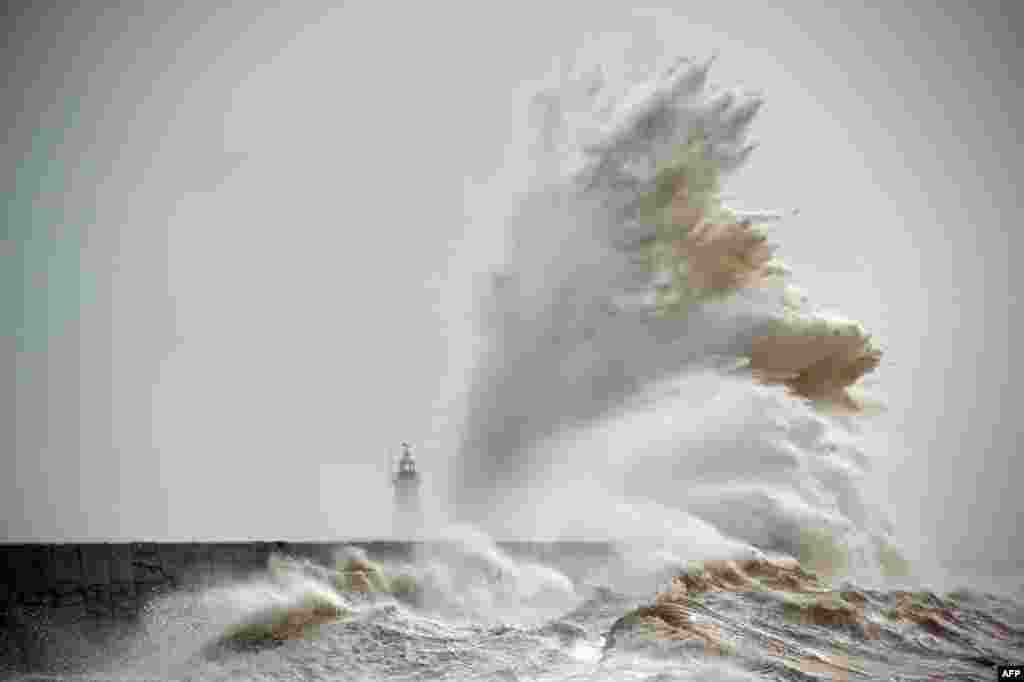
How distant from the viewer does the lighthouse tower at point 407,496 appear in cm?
1277

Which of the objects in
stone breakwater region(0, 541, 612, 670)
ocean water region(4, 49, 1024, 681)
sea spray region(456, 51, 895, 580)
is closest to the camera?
stone breakwater region(0, 541, 612, 670)

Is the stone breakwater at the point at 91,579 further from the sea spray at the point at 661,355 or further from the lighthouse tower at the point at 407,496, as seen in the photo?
the lighthouse tower at the point at 407,496

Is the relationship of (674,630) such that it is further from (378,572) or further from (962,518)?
(962,518)

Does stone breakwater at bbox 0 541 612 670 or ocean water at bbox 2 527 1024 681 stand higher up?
stone breakwater at bbox 0 541 612 670

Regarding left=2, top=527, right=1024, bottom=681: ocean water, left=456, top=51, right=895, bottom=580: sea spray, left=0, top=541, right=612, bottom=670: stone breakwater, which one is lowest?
left=2, top=527, right=1024, bottom=681: ocean water

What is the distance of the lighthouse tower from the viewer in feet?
41.9

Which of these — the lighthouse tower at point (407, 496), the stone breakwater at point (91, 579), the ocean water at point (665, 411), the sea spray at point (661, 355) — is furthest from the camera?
the lighthouse tower at point (407, 496)

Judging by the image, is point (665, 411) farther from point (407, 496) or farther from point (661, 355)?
point (407, 496)

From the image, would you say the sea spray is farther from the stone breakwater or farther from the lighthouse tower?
the stone breakwater

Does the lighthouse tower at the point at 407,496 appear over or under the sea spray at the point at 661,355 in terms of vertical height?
under

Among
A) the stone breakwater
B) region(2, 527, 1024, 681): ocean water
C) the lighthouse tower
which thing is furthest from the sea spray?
the stone breakwater

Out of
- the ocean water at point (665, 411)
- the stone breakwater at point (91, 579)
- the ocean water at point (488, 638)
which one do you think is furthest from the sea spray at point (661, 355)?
the stone breakwater at point (91, 579)

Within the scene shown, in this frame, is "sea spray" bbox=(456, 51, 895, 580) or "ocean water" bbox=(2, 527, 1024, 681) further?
"sea spray" bbox=(456, 51, 895, 580)

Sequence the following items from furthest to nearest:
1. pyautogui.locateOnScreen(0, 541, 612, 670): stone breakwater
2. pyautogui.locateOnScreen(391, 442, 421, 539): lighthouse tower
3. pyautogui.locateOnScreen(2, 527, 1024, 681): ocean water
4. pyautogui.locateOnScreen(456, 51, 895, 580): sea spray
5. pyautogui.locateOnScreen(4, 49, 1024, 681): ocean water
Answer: pyautogui.locateOnScreen(391, 442, 421, 539): lighthouse tower → pyautogui.locateOnScreen(456, 51, 895, 580): sea spray → pyautogui.locateOnScreen(4, 49, 1024, 681): ocean water → pyautogui.locateOnScreen(2, 527, 1024, 681): ocean water → pyautogui.locateOnScreen(0, 541, 612, 670): stone breakwater
